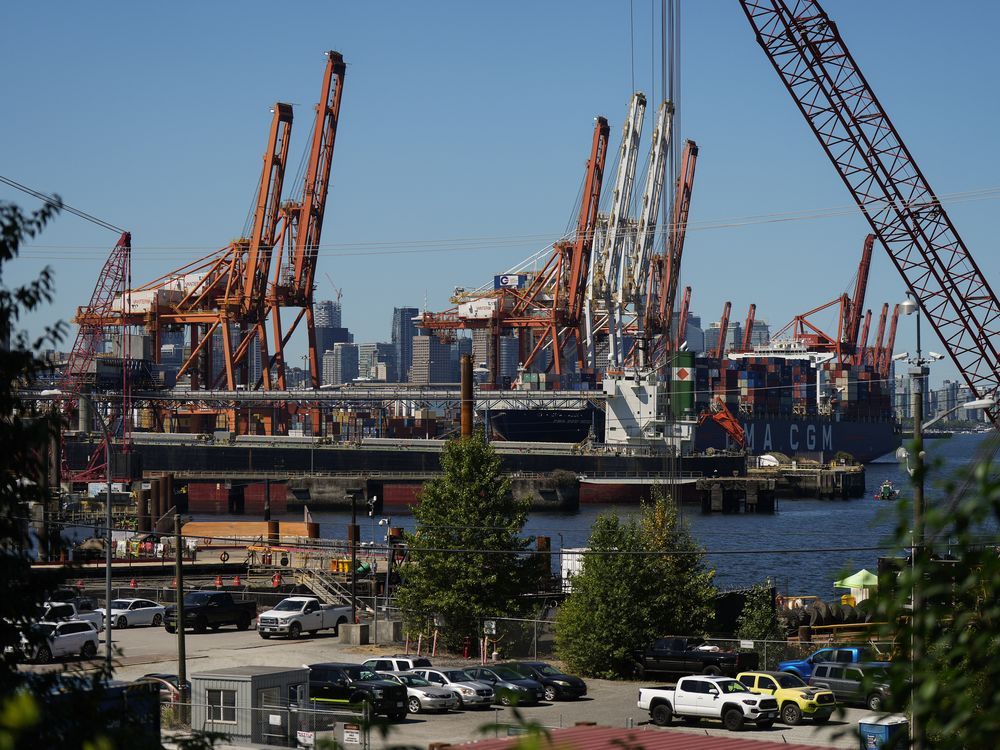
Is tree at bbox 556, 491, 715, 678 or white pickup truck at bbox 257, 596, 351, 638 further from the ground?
tree at bbox 556, 491, 715, 678

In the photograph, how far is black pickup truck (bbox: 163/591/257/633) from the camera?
35344 mm

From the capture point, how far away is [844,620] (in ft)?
112

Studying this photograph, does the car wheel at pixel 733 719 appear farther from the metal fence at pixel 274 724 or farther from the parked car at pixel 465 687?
the metal fence at pixel 274 724

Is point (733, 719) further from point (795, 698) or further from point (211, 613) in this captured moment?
point (211, 613)

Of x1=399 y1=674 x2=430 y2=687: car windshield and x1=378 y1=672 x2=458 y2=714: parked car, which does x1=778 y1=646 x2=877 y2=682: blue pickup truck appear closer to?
x1=378 y1=672 x2=458 y2=714: parked car

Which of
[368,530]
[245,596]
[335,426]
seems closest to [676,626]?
[245,596]

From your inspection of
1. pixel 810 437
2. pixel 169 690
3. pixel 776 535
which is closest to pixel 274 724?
pixel 169 690

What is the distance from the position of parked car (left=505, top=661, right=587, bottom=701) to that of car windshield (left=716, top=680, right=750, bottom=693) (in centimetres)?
337

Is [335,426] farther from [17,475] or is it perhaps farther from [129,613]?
[17,475]

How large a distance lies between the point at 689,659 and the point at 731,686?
3425mm

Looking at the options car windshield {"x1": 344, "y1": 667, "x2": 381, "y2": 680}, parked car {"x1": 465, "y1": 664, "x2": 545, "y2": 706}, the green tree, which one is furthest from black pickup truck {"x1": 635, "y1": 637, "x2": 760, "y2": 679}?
car windshield {"x1": 344, "y1": 667, "x2": 381, "y2": 680}

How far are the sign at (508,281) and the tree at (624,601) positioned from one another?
8631 centimetres

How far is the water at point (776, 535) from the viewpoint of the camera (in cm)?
5219

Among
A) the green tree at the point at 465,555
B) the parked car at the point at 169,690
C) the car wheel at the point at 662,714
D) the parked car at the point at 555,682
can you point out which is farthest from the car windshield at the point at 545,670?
the parked car at the point at 169,690
